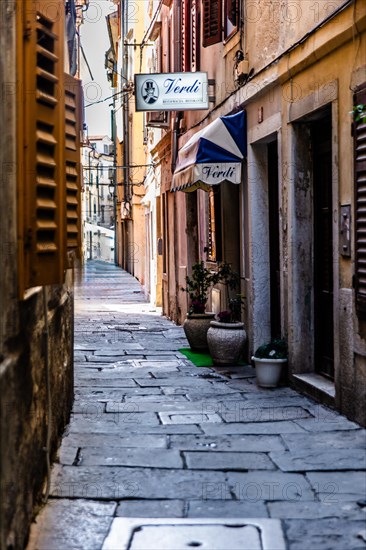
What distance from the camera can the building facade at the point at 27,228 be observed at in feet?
13.5

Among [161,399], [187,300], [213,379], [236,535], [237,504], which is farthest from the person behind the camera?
[187,300]

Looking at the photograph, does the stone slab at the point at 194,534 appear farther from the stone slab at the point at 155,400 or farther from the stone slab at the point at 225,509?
the stone slab at the point at 155,400

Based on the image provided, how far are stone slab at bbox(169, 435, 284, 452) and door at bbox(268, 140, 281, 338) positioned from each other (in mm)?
3936

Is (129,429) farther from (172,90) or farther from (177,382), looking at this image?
(172,90)

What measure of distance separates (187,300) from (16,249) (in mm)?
12885

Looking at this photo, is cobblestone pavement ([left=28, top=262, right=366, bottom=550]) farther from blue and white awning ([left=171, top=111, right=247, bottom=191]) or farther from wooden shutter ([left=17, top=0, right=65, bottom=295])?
blue and white awning ([left=171, top=111, right=247, bottom=191])

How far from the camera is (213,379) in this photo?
10.6 meters

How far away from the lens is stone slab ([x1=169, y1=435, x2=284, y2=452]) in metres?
6.91

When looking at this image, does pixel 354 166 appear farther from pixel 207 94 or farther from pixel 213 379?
pixel 207 94

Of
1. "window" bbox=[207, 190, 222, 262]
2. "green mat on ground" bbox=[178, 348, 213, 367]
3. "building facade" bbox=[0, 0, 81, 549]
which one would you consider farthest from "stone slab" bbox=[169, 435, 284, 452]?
"window" bbox=[207, 190, 222, 262]

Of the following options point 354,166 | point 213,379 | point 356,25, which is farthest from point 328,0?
point 213,379

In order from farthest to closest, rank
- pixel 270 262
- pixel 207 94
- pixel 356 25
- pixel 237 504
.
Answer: pixel 207 94 → pixel 270 262 → pixel 356 25 → pixel 237 504

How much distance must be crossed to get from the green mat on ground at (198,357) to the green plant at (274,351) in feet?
6.75

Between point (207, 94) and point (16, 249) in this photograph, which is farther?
point (207, 94)
